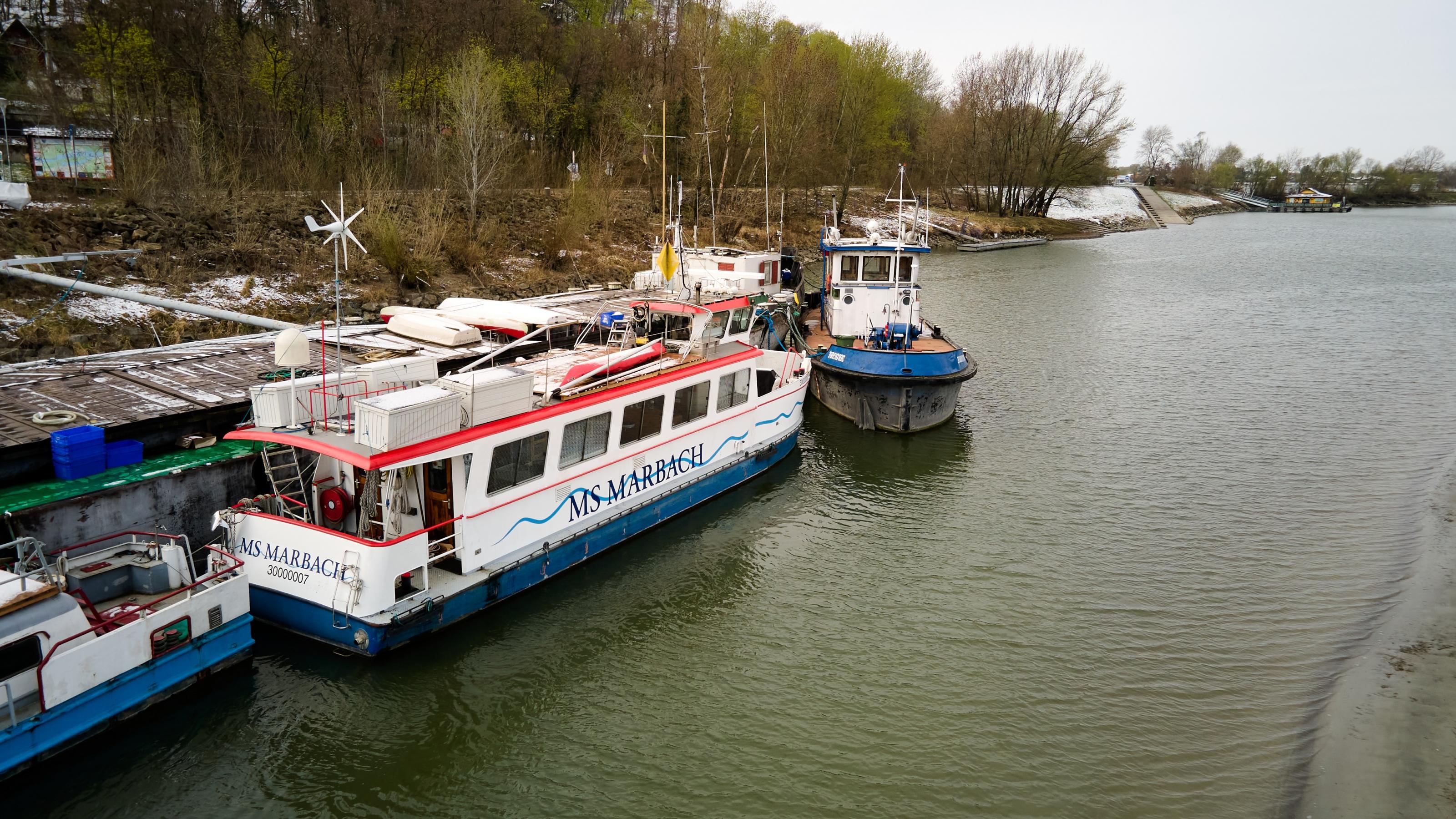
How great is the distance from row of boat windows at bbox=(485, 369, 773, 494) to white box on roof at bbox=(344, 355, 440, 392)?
2.14 meters

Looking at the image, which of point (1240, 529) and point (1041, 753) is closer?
point (1041, 753)

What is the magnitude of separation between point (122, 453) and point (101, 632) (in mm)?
4291

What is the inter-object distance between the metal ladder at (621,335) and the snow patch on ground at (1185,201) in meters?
112

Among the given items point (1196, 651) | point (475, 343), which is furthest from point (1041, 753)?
point (475, 343)

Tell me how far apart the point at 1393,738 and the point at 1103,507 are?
25.2 feet

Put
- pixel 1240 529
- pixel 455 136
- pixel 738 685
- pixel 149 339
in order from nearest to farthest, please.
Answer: pixel 738 685
pixel 1240 529
pixel 149 339
pixel 455 136

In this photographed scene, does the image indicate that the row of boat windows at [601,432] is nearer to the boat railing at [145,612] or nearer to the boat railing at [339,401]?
the boat railing at [339,401]

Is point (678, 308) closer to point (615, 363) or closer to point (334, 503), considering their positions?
point (615, 363)

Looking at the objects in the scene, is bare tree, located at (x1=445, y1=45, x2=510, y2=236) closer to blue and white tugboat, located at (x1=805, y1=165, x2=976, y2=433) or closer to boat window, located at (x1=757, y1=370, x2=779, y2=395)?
blue and white tugboat, located at (x1=805, y1=165, x2=976, y2=433)

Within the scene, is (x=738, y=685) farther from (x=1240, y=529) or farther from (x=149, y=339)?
(x=149, y=339)

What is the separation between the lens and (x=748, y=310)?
66.9ft

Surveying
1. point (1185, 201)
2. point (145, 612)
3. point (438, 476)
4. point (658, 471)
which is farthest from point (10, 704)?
point (1185, 201)

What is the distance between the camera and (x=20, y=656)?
8.69 m

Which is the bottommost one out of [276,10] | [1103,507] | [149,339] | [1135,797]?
[1135,797]
